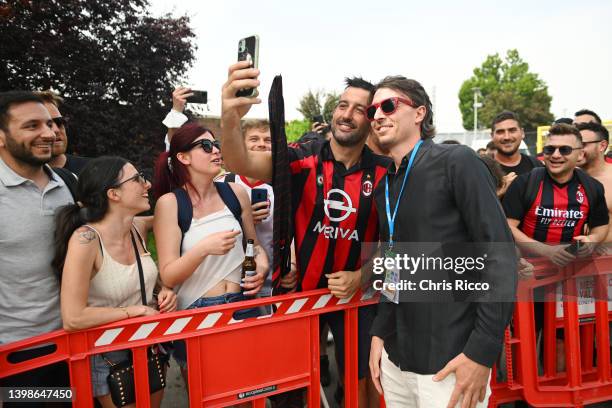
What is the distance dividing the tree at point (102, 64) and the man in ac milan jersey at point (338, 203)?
7906mm

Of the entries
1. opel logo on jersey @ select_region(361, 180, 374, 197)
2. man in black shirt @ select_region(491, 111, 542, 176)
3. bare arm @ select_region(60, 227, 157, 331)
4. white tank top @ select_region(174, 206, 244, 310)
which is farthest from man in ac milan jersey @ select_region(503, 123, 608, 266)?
bare arm @ select_region(60, 227, 157, 331)

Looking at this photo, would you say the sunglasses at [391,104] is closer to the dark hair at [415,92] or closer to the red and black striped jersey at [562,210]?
the dark hair at [415,92]

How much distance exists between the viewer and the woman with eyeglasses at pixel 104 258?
210 cm

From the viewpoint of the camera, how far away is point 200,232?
2.60 metres

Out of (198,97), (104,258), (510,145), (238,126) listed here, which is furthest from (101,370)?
(510,145)

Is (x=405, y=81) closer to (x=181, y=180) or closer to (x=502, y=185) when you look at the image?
(x=181, y=180)

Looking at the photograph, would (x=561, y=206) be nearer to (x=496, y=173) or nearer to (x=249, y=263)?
(x=496, y=173)

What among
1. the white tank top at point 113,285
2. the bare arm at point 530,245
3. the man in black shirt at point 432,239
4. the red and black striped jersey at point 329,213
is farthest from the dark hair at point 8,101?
the bare arm at point 530,245

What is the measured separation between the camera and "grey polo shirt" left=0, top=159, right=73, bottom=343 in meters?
2.28

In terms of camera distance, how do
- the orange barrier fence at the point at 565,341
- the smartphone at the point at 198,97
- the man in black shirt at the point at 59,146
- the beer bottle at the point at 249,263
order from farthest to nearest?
the smartphone at the point at 198,97, the man in black shirt at the point at 59,146, the orange barrier fence at the point at 565,341, the beer bottle at the point at 249,263

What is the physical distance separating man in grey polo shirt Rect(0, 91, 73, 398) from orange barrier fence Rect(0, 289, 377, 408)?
14.2 inches

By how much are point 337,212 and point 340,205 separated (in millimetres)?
52

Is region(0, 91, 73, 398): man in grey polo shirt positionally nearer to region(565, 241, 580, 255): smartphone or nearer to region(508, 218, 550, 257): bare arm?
region(508, 218, 550, 257): bare arm

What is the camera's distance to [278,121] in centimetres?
239
